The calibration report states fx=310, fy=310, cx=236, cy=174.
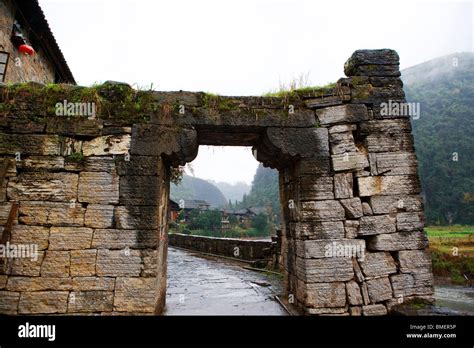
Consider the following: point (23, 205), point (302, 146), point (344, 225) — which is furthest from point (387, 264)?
point (23, 205)

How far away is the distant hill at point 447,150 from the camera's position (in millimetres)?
45131

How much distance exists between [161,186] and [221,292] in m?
3.33

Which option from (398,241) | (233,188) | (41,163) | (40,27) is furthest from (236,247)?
(233,188)

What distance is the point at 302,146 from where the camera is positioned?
521cm

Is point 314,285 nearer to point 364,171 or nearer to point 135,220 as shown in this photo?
point 364,171

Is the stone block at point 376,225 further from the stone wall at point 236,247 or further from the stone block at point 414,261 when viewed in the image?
the stone wall at point 236,247

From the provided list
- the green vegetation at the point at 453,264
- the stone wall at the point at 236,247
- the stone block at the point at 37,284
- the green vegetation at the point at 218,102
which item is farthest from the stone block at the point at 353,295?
the green vegetation at the point at 453,264

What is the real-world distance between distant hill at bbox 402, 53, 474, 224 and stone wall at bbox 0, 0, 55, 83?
43.6 meters

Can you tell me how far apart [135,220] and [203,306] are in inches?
91.3

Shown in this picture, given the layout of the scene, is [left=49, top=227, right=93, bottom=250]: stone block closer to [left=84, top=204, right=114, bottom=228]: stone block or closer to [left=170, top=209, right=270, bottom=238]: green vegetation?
[left=84, top=204, right=114, bottom=228]: stone block

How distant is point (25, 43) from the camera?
844cm

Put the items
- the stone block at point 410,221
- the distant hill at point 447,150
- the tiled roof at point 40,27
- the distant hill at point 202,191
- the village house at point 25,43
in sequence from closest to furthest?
the stone block at point 410,221 → the village house at point 25,43 → the tiled roof at point 40,27 → the distant hill at point 447,150 → the distant hill at point 202,191
